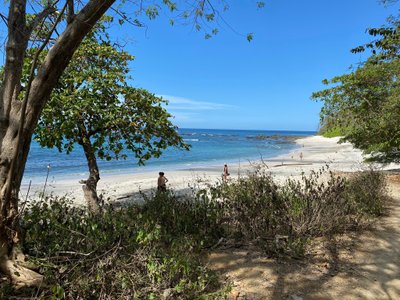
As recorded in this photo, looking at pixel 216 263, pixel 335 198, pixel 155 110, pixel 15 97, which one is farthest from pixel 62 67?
pixel 335 198

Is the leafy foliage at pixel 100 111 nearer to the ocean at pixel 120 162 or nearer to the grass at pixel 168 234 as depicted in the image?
the ocean at pixel 120 162

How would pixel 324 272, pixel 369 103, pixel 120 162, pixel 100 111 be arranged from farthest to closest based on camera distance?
pixel 120 162 < pixel 369 103 < pixel 100 111 < pixel 324 272

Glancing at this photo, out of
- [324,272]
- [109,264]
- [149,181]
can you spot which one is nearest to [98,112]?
[109,264]

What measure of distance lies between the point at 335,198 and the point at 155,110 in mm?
4204

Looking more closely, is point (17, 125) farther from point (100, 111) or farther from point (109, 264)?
point (100, 111)

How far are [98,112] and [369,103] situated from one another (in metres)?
9.45

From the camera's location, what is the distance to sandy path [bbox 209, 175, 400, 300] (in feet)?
12.6

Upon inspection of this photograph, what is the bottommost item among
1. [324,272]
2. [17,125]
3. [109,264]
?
[324,272]

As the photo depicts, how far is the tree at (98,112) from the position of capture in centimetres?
655

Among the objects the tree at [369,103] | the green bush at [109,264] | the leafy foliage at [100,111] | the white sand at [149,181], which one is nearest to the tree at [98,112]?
the leafy foliage at [100,111]

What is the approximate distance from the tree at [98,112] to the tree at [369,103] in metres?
7.21

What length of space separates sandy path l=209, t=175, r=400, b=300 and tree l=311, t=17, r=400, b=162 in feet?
21.7

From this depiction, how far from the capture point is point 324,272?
14.3 ft

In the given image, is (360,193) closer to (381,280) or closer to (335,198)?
(335,198)
